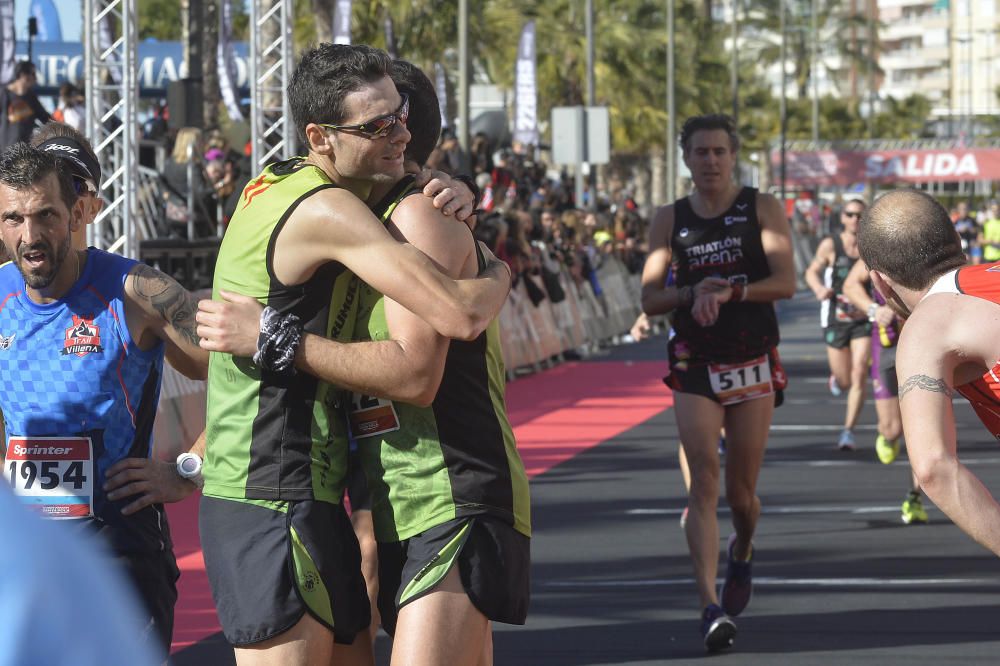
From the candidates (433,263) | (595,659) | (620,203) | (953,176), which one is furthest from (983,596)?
(953,176)

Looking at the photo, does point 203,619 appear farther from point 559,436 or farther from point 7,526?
point 559,436

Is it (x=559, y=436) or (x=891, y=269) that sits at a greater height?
(x=891, y=269)

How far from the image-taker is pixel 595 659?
22.2 ft

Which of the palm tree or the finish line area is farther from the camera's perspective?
the palm tree

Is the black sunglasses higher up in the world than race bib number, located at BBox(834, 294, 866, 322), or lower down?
higher up

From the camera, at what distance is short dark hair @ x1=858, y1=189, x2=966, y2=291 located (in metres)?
3.82

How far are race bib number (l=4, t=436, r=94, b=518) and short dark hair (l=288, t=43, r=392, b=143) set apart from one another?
112cm

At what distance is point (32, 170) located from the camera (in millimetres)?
4375

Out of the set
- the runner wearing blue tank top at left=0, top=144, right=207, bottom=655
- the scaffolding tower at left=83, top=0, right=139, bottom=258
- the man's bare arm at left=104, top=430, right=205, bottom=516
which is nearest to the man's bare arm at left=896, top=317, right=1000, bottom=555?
the man's bare arm at left=104, top=430, right=205, bottom=516

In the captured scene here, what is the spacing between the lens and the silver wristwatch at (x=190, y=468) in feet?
14.5

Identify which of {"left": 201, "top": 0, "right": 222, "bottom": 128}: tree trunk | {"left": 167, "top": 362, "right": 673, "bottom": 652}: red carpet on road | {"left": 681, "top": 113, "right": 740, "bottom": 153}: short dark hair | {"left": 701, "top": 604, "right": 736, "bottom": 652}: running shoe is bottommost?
{"left": 167, "top": 362, "right": 673, "bottom": 652}: red carpet on road

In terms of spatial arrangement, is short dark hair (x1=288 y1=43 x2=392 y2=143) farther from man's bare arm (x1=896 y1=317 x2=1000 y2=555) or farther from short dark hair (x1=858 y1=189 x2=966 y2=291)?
man's bare arm (x1=896 y1=317 x2=1000 y2=555)

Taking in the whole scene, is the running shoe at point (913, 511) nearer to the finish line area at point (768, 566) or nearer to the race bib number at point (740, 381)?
the finish line area at point (768, 566)

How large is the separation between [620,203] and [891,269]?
29.9 m
